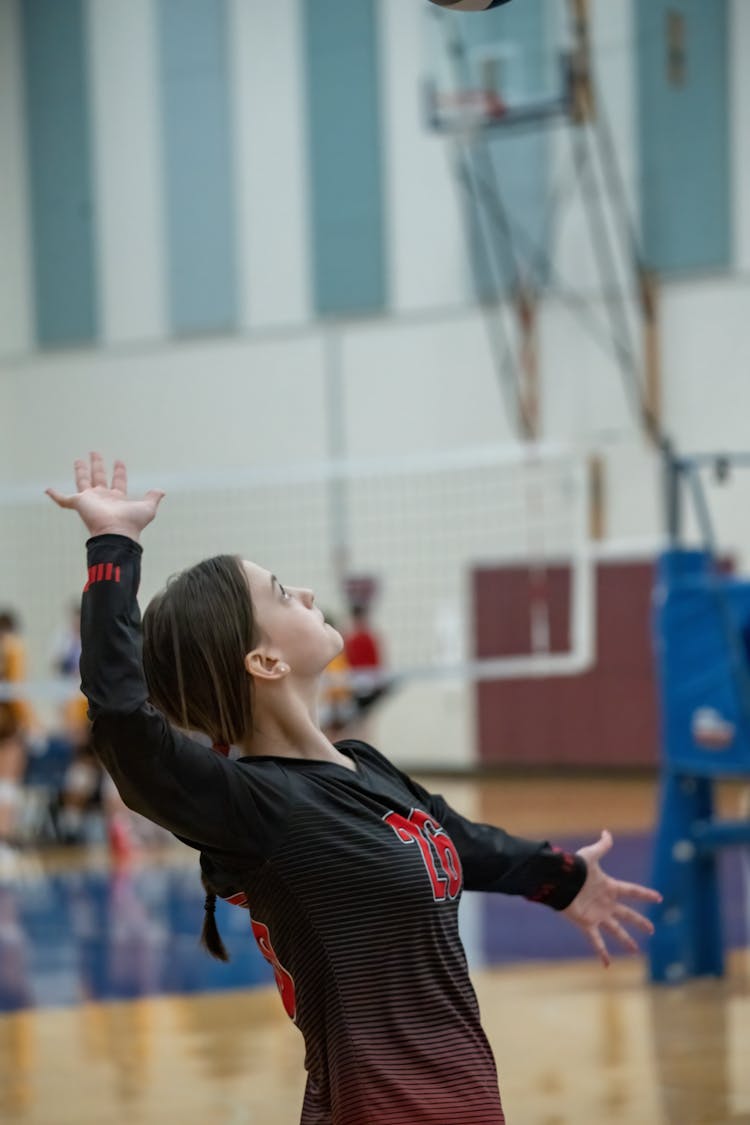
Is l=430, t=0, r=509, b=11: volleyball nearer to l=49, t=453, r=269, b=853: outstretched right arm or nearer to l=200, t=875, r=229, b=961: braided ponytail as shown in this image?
l=49, t=453, r=269, b=853: outstretched right arm

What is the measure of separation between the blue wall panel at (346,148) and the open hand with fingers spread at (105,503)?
40.9 feet

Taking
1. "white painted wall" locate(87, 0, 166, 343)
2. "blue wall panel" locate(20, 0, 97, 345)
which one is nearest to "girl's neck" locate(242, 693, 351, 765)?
"white painted wall" locate(87, 0, 166, 343)

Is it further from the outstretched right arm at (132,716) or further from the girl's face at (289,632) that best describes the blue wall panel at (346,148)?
the outstretched right arm at (132,716)

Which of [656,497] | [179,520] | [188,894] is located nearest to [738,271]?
[656,497]

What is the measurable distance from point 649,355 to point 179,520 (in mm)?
4170

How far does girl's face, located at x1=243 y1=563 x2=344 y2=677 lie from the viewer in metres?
2.08

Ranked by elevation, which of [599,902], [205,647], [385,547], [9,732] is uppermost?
[205,647]

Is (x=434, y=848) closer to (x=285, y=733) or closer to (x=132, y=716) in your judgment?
(x=285, y=733)

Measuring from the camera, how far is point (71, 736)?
35.6 ft

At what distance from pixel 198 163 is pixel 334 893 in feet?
44.4

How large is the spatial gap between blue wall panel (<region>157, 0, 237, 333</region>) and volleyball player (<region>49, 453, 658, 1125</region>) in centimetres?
1299

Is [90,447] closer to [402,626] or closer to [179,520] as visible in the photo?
[179,520]

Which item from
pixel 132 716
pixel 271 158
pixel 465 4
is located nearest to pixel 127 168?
pixel 271 158

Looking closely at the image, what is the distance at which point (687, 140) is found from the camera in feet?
41.4
